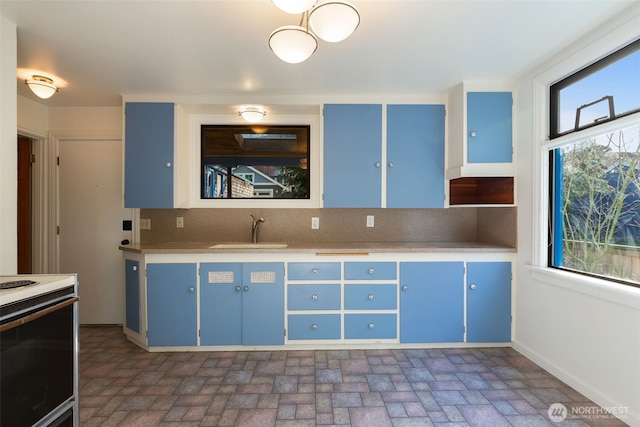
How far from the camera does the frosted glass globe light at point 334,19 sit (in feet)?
4.32

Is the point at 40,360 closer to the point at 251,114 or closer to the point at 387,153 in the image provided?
the point at 251,114

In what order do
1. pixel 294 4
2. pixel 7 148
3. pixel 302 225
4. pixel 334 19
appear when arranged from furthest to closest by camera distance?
1. pixel 302 225
2. pixel 7 148
3. pixel 334 19
4. pixel 294 4

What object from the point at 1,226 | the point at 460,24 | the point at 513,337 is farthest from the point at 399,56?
the point at 1,226

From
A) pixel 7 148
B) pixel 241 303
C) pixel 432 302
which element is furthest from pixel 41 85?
pixel 432 302

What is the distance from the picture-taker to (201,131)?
321 centimetres

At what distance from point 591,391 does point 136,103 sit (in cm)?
428

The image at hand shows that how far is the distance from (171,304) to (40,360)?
4.19 feet

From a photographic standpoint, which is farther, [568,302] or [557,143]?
[557,143]

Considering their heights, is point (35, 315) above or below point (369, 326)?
above

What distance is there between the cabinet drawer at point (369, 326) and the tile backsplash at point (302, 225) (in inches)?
33.2

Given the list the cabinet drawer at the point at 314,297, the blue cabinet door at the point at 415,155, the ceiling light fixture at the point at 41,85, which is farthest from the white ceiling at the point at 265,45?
the cabinet drawer at the point at 314,297

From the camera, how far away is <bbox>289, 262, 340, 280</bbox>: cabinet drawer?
263 centimetres

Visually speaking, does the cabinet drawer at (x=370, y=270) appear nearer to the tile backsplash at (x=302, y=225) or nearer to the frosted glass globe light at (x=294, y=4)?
the tile backsplash at (x=302, y=225)

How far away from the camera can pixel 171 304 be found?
260cm
